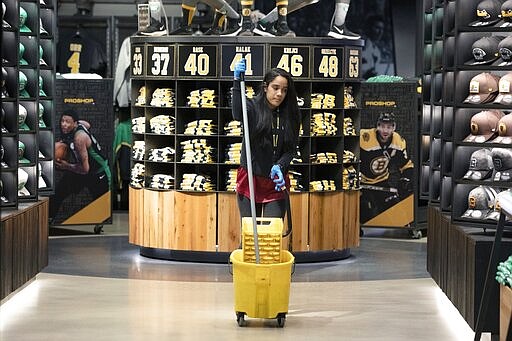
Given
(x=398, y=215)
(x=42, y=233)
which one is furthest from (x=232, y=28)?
A: (x=398, y=215)

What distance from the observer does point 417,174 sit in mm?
12398

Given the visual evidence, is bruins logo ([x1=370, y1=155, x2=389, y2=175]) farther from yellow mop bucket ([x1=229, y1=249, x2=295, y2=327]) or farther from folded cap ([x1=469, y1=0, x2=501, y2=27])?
yellow mop bucket ([x1=229, y1=249, x2=295, y2=327])

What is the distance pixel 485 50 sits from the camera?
7387 millimetres

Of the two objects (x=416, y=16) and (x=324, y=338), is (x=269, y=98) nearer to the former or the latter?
(x=324, y=338)

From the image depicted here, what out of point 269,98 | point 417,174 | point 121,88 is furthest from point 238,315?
point 121,88

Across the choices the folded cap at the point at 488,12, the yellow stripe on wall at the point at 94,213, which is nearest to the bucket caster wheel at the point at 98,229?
the yellow stripe on wall at the point at 94,213

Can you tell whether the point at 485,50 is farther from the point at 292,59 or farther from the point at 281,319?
Result: the point at 292,59

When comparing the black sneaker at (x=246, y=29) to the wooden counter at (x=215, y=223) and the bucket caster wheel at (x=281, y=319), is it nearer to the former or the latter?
the wooden counter at (x=215, y=223)

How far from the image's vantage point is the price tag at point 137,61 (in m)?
10.5

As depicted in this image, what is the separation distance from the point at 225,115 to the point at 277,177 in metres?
2.72

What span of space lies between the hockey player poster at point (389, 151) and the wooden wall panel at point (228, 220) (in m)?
2.60

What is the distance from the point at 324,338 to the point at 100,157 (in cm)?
617

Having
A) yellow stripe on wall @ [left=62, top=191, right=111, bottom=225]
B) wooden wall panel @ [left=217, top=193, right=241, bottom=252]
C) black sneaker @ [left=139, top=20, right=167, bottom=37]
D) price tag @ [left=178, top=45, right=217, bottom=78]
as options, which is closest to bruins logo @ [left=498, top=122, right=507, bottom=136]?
wooden wall panel @ [left=217, top=193, right=241, bottom=252]

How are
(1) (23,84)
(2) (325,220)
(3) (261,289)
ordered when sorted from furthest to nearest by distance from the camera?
(2) (325,220), (1) (23,84), (3) (261,289)
